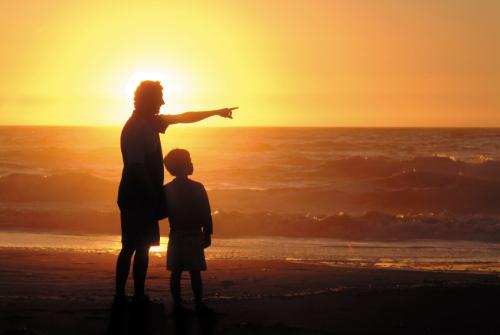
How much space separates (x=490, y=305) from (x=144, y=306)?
2.72 meters

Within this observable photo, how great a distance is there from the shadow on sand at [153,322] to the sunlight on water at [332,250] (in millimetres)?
4504

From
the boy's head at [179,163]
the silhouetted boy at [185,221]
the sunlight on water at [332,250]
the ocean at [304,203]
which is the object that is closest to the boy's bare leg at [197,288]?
the silhouetted boy at [185,221]

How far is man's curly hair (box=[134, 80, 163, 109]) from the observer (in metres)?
5.82

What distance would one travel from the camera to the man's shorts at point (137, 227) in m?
5.71

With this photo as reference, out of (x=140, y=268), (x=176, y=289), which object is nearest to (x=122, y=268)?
(x=140, y=268)

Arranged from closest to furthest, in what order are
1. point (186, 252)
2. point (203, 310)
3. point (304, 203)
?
point (203, 310)
point (186, 252)
point (304, 203)

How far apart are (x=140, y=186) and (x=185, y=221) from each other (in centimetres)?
52

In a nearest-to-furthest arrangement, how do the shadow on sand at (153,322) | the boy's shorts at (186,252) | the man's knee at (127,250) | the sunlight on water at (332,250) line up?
the shadow on sand at (153,322), the man's knee at (127,250), the boy's shorts at (186,252), the sunlight on water at (332,250)

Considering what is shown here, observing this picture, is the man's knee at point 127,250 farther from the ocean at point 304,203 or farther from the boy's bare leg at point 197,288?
the ocean at point 304,203

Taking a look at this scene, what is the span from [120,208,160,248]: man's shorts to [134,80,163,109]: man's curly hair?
0.81 metres

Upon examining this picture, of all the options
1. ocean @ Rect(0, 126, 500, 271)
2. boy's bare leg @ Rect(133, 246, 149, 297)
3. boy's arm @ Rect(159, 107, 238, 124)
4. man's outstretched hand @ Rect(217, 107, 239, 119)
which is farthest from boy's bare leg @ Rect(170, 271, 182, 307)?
ocean @ Rect(0, 126, 500, 271)

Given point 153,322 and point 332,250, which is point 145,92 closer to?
point 153,322

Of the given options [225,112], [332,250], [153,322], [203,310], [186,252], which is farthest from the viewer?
[332,250]

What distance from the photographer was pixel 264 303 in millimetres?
6008
